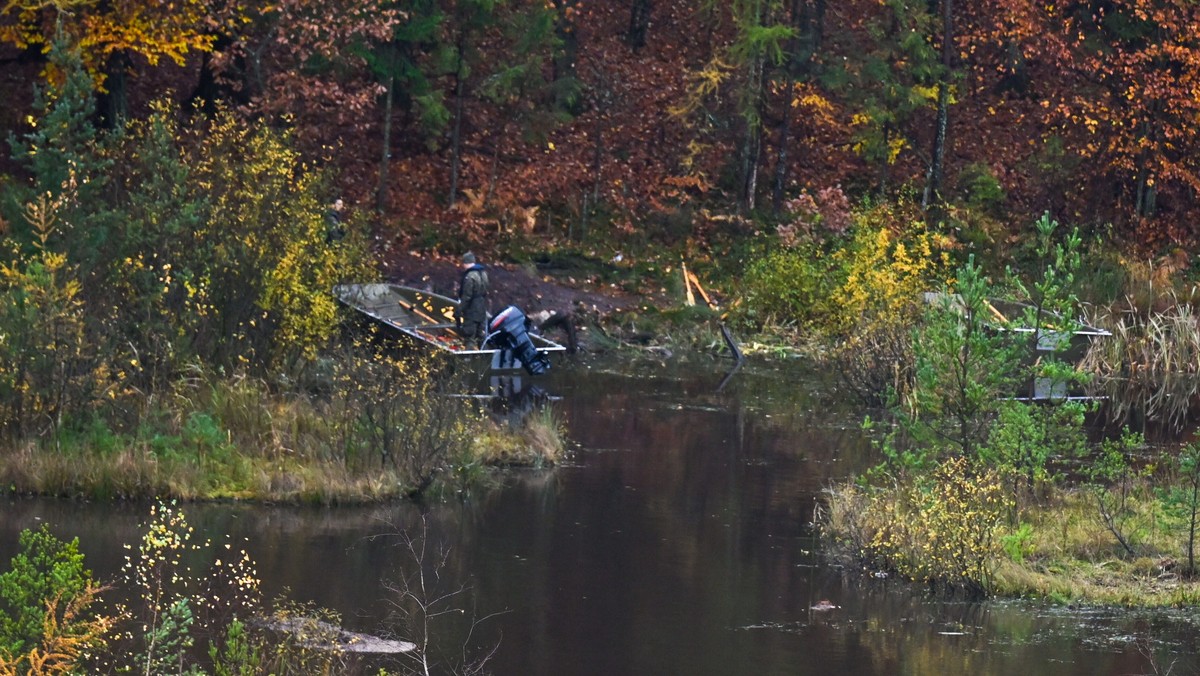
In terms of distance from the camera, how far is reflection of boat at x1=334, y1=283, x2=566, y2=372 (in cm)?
2425

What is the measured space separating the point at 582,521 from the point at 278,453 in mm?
2977

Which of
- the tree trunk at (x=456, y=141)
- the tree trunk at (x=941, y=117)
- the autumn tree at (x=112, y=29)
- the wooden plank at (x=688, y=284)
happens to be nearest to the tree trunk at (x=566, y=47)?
the tree trunk at (x=456, y=141)

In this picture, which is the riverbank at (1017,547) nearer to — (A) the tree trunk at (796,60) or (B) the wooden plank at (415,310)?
(B) the wooden plank at (415,310)

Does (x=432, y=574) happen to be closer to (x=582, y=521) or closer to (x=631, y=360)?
(x=582, y=521)

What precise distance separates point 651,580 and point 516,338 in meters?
11.1

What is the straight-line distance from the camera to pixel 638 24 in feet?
135

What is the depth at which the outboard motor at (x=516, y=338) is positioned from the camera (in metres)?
25.0

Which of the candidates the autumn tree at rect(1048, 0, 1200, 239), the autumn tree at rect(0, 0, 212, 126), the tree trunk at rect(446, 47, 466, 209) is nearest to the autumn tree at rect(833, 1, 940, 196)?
the autumn tree at rect(1048, 0, 1200, 239)

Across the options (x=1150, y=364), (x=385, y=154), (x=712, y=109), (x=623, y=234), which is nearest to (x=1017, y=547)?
(x=1150, y=364)

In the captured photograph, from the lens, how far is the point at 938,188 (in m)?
37.5

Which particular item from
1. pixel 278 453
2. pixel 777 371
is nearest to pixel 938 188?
pixel 777 371

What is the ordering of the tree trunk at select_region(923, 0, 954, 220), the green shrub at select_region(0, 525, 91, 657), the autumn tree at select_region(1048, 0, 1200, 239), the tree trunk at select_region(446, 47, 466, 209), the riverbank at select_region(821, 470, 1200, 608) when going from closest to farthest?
1. the green shrub at select_region(0, 525, 91, 657)
2. the riverbank at select_region(821, 470, 1200, 608)
3. the tree trunk at select_region(446, 47, 466, 209)
4. the autumn tree at select_region(1048, 0, 1200, 239)
5. the tree trunk at select_region(923, 0, 954, 220)

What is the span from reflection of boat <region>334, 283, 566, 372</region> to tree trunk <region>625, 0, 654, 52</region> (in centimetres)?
1492

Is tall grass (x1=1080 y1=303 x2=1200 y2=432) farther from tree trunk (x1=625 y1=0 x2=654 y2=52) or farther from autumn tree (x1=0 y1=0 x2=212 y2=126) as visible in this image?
tree trunk (x1=625 y1=0 x2=654 y2=52)
